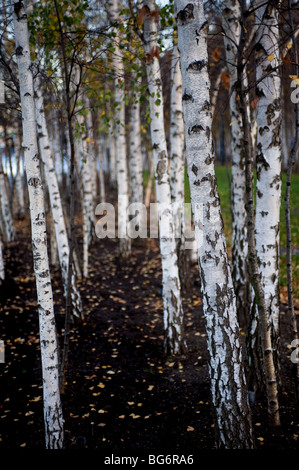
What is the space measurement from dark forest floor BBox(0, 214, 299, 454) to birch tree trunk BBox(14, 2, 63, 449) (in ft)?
1.67

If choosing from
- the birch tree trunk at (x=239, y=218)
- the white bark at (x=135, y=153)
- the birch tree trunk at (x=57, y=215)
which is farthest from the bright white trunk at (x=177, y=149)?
the white bark at (x=135, y=153)

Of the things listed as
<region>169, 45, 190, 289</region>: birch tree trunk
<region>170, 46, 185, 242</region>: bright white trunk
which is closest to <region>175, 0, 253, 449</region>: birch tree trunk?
<region>169, 45, 190, 289</region>: birch tree trunk

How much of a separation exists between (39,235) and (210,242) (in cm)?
156

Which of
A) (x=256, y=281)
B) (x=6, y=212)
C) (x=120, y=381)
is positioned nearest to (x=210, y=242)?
(x=256, y=281)

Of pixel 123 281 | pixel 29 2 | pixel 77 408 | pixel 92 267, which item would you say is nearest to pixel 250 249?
pixel 77 408

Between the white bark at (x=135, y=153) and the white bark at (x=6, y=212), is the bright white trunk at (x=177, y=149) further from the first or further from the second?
the white bark at (x=6, y=212)

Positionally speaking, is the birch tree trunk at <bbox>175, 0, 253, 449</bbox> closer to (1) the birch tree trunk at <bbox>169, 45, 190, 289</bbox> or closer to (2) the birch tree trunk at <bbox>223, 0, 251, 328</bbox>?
(2) the birch tree trunk at <bbox>223, 0, 251, 328</bbox>

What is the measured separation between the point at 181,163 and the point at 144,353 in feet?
13.2

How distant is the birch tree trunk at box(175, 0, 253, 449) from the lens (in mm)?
2883

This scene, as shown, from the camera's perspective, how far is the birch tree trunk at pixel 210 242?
113 inches

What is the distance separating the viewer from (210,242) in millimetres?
3002

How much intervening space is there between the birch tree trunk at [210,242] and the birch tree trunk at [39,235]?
1.37 meters

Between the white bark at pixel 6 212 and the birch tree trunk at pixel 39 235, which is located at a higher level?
the white bark at pixel 6 212
